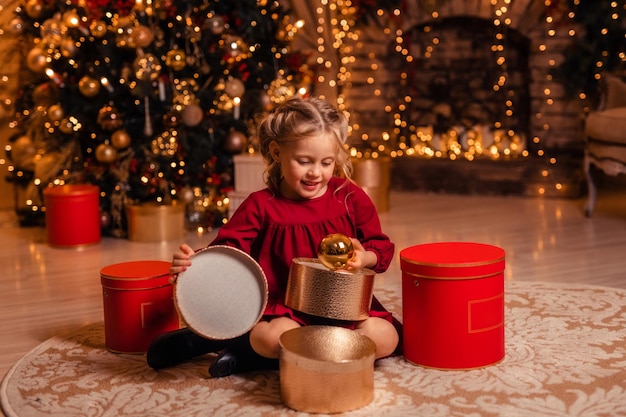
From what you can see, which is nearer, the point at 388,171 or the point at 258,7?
the point at 258,7

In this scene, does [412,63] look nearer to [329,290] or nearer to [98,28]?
[98,28]

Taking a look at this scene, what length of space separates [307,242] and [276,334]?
0.97ft

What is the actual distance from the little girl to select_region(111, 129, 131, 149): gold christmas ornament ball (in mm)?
1888

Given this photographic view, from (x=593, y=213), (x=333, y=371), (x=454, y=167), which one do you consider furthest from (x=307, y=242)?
(x=454, y=167)

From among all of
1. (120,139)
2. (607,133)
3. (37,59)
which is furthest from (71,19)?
(607,133)

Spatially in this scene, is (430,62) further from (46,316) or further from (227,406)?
(227,406)

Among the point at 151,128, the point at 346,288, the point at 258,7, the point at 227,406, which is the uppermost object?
the point at 258,7

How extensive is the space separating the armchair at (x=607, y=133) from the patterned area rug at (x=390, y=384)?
1782mm

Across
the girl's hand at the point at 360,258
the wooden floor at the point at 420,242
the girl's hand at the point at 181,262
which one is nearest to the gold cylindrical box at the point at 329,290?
the girl's hand at the point at 360,258

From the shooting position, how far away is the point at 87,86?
14.4 ft

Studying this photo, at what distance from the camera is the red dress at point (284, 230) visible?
263 centimetres

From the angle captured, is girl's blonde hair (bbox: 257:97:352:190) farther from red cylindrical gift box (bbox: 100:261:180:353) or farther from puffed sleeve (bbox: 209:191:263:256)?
red cylindrical gift box (bbox: 100:261:180:353)

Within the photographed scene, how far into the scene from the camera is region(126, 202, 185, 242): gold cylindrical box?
449cm

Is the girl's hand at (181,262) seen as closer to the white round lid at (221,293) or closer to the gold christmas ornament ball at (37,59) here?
the white round lid at (221,293)
